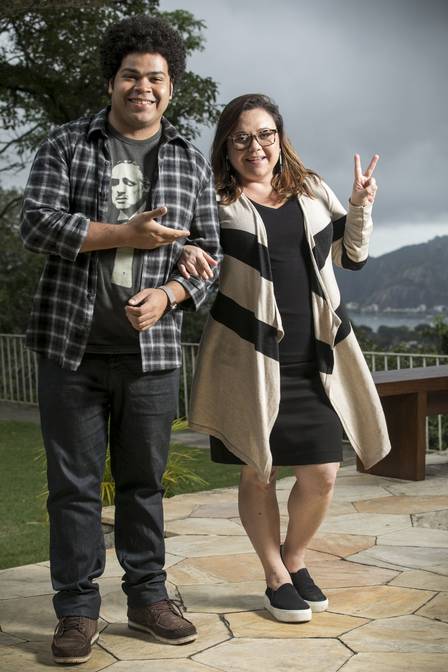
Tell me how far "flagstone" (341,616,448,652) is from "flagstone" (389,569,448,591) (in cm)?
36

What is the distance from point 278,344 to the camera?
10.1ft

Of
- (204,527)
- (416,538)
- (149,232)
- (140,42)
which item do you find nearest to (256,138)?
(140,42)

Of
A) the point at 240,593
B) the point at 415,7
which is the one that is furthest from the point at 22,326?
the point at 240,593

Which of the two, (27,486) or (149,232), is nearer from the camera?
(149,232)

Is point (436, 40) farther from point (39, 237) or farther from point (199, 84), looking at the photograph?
point (39, 237)

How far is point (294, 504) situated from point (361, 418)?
35 cm

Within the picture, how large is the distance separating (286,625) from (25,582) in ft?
3.69

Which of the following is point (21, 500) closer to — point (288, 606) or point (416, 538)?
point (416, 538)

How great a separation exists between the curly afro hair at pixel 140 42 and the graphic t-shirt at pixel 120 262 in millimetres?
217

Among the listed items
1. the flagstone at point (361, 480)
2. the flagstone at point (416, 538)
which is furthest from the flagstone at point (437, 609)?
the flagstone at point (361, 480)

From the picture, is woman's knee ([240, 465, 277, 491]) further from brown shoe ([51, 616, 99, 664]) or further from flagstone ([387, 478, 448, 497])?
flagstone ([387, 478, 448, 497])

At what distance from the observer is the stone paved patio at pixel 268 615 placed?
288cm

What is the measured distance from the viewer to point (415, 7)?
42.1 feet

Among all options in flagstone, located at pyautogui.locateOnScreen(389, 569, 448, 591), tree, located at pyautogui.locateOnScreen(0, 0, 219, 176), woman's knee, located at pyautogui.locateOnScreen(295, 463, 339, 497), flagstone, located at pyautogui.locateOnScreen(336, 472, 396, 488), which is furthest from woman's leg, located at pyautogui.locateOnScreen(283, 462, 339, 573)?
tree, located at pyautogui.locateOnScreen(0, 0, 219, 176)
